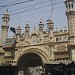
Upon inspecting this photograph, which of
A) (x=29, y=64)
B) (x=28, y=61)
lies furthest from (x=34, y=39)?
(x=29, y=64)

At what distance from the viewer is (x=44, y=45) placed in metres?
24.1

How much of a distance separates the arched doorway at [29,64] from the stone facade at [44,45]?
0.46 m

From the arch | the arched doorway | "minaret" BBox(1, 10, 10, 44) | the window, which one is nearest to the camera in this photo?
the arch

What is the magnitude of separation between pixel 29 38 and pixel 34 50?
1.69 m

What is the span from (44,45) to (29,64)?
298 cm

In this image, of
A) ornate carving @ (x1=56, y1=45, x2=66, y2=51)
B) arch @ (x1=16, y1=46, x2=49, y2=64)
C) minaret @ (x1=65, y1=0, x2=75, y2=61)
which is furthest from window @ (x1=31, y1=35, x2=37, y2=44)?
minaret @ (x1=65, y1=0, x2=75, y2=61)

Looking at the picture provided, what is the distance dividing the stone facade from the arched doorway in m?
0.46

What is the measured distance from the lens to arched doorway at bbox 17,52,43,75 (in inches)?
967

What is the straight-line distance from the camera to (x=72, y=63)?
18.3 meters

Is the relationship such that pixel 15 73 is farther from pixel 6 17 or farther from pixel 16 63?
pixel 6 17

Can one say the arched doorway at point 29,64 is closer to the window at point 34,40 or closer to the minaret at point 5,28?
the window at point 34,40

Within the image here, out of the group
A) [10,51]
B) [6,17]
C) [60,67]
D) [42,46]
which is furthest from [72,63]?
[6,17]

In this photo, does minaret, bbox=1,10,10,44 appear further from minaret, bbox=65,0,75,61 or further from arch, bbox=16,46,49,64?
minaret, bbox=65,0,75,61

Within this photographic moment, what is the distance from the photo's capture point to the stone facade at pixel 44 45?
23.3 metres
